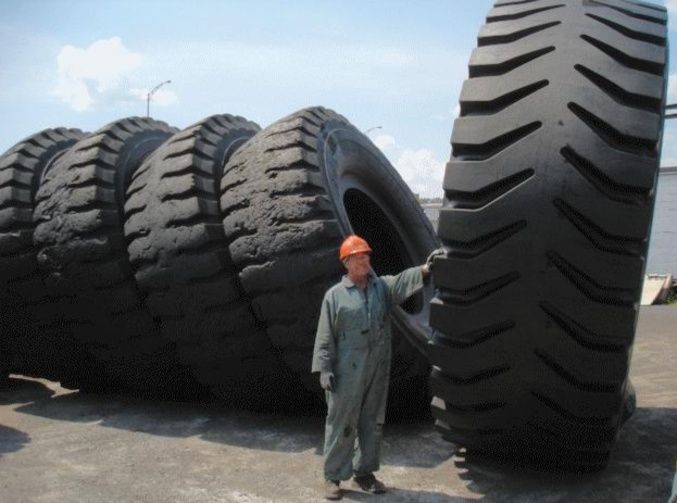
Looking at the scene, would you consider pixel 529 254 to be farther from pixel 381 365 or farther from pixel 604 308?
pixel 381 365

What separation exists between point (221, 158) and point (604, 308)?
3.20 m

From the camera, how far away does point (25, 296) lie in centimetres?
597

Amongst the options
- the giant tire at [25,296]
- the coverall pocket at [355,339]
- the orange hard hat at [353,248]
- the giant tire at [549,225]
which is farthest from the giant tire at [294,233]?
the giant tire at [25,296]

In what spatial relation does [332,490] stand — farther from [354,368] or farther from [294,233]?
[294,233]

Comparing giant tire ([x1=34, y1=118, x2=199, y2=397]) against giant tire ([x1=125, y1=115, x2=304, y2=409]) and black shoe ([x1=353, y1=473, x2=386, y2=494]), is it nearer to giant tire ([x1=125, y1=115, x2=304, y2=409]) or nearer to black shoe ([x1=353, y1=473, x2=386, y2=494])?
giant tire ([x1=125, y1=115, x2=304, y2=409])

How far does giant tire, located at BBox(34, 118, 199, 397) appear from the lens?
5457mm

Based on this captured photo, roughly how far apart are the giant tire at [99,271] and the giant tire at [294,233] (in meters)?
0.97

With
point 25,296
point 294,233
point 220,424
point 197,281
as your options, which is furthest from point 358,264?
point 25,296

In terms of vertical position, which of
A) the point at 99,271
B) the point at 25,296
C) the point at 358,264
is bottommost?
the point at 25,296

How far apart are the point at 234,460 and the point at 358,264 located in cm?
141

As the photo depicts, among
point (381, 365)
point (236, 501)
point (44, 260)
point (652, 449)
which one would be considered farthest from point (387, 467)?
point (44, 260)

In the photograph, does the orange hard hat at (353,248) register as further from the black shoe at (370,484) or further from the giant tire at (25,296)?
the giant tire at (25,296)

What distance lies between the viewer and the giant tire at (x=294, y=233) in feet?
15.4

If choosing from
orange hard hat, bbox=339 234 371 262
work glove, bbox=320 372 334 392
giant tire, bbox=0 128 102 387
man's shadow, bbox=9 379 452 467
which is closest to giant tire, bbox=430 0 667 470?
work glove, bbox=320 372 334 392
